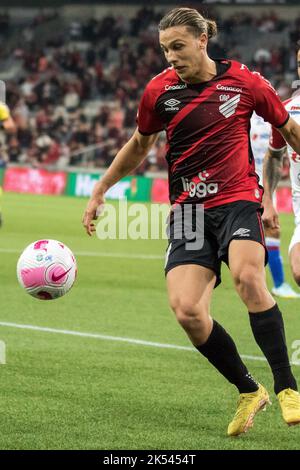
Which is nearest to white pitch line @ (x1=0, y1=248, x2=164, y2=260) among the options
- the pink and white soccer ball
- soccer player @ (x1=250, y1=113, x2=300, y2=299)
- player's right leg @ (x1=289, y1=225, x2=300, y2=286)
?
soccer player @ (x1=250, y1=113, x2=300, y2=299)

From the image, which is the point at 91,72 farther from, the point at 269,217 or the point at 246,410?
the point at 246,410

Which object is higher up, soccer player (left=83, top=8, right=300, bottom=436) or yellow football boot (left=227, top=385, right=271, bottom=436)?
soccer player (left=83, top=8, right=300, bottom=436)

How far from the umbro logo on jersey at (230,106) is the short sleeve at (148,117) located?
1.39 feet

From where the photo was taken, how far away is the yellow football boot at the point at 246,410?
240 inches

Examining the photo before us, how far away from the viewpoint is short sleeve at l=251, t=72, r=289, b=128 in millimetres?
6387

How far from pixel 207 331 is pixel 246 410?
51 centimetres

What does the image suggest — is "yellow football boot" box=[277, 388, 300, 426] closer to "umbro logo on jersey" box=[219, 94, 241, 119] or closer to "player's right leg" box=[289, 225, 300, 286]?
"umbro logo on jersey" box=[219, 94, 241, 119]

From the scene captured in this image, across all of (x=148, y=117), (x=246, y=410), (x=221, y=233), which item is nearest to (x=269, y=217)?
(x=221, y=233)

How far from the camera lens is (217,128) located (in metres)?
6.40

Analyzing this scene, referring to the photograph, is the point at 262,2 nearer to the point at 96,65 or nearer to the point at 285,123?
the point at 96,65

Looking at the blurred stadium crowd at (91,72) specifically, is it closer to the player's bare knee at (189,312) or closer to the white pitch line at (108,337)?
the white pitch line at (108,337)

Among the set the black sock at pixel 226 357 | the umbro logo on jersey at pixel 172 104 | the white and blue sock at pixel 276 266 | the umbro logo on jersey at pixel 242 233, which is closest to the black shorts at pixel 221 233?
the umbro logo on jersey at pixel 242 233

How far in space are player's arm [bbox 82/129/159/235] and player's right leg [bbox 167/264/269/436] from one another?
2.24 ft

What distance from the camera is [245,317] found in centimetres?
1127
